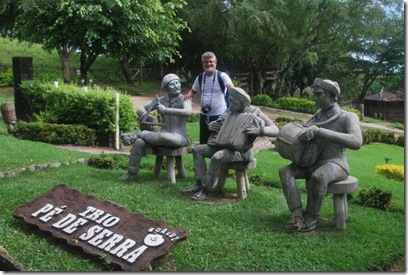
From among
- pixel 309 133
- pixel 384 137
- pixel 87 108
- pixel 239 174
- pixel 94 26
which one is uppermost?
pixel 94 26

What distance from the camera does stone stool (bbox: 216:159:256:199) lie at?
769cm

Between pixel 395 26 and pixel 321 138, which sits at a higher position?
pixel 395 26

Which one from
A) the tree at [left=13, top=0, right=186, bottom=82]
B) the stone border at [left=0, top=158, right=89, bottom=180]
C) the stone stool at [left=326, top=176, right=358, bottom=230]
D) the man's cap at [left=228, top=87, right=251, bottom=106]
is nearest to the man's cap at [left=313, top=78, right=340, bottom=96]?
the stone stool at [left=326, top=176, right=358, bottom=230]

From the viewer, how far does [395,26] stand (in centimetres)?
3142

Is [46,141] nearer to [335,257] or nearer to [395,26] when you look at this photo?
[335,257]

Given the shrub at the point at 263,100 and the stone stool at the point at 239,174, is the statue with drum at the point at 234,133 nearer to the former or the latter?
the stone stool at the point at 239,174

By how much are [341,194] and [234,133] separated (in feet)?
5.80

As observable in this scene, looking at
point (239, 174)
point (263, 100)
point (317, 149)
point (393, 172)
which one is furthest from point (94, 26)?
point (317, 149)

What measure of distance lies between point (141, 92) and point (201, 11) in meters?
6.31

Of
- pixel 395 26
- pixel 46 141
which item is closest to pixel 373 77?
pixel 395 26

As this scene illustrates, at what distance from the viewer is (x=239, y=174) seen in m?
7.87

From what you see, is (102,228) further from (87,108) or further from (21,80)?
(21,80)

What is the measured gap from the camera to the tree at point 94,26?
23.8 metres

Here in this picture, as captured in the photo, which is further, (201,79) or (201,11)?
(201,11)
